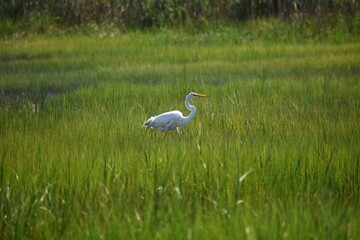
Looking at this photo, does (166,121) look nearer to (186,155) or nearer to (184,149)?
(184,149)

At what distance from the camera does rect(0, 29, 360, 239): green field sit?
3.38 m

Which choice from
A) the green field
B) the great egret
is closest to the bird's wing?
the great egret

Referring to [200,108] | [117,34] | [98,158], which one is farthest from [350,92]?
[117,34]

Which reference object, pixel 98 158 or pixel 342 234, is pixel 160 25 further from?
pixel 342 234

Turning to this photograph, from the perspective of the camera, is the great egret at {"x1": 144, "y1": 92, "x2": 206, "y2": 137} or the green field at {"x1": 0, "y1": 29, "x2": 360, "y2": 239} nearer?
the green field at {"x1": 0, "y1": 29, "x2": 360, "y2": 239}

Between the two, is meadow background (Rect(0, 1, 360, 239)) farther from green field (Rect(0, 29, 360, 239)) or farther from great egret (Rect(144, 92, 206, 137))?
great egret (Rect(144, 92, 206, 137))

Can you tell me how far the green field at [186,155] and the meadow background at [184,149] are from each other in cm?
1

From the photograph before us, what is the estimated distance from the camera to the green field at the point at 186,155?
338 centimetres

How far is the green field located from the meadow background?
0.04ft

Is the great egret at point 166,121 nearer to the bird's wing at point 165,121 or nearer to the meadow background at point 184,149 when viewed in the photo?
the bird's wing at point 165,121

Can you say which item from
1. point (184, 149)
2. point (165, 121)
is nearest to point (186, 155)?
point (184, 149)

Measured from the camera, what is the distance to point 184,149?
471 cm

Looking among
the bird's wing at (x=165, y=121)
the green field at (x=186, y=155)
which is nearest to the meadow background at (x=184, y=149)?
the green field at (x=186, y=155)

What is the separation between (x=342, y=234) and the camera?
312 centimetres
